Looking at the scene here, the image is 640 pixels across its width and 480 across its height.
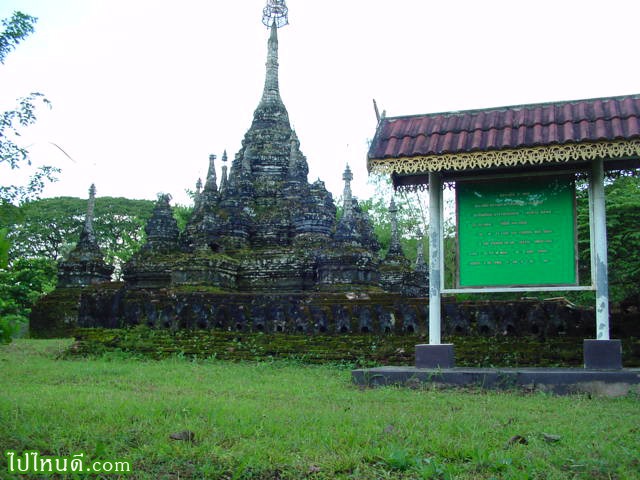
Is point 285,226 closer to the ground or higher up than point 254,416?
higher up

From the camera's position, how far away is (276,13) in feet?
80.6

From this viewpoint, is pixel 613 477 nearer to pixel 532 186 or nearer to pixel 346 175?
pixel 532 186

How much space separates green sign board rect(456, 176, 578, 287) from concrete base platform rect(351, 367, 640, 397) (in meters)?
1.33

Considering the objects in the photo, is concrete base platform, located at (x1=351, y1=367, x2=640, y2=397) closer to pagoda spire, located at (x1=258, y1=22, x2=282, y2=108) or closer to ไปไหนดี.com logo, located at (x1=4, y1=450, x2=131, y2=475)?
ไปไหนดี.com logo, located at (x1=4, y1=450, x2=131, y2=475)

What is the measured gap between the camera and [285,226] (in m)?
20.0

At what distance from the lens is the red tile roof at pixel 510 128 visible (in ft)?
28.6

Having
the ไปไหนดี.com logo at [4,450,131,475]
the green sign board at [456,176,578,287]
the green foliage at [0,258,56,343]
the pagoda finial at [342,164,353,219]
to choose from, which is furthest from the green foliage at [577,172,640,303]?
the ไปไหนดี.com logo at [4,450,131,475]

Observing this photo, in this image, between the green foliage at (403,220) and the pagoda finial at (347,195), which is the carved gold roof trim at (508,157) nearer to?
the pagoda finial at (347,195)

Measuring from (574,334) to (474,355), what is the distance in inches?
61.1

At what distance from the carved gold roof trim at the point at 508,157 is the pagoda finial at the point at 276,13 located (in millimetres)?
16569

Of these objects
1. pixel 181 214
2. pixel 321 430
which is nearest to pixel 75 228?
pixel 181 214

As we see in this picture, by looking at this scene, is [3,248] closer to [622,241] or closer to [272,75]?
[622,241]

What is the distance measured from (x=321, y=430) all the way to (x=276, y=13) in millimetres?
21433

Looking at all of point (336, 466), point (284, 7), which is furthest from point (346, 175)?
point (336, 466)
